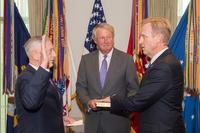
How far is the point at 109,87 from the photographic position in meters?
3.43

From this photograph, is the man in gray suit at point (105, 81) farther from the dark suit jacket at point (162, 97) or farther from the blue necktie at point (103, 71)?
the dark suit jacket at point (162, 97)

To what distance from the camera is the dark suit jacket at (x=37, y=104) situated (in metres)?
2.06

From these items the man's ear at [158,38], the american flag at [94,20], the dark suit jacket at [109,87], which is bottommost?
the dark suit jacket at [109,87]

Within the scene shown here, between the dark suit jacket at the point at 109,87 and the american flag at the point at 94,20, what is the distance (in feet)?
2.97

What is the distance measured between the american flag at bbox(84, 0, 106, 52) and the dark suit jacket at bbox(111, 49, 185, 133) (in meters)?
2.20

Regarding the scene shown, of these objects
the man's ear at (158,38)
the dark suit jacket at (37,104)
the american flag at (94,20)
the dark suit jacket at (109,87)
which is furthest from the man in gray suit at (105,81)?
the man's ear at (158,38)

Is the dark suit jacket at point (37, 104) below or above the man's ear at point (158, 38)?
below

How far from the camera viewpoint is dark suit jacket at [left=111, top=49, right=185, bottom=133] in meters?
2.28

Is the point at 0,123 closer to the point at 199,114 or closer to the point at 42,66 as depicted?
the point at 199,114

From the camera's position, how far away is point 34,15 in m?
4.49

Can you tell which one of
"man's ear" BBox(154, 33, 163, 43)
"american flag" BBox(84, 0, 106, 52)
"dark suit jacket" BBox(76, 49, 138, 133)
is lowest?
"dark suit jacket" BBox(76, 49, 138, 133)

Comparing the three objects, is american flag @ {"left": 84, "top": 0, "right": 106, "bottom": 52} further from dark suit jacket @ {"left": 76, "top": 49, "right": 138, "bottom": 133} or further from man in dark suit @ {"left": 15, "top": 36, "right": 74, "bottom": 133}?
man in dark suit @ {"left": 15, "top": 36, "right": 74, "bottom": 133}

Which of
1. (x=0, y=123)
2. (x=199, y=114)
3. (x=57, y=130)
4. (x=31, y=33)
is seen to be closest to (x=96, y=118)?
(x=57, y=130)

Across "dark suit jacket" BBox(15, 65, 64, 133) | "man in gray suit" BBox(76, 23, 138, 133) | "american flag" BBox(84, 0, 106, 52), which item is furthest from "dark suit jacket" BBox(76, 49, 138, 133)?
"dark suit jacket" BBox(15, 65, 64, 133)
